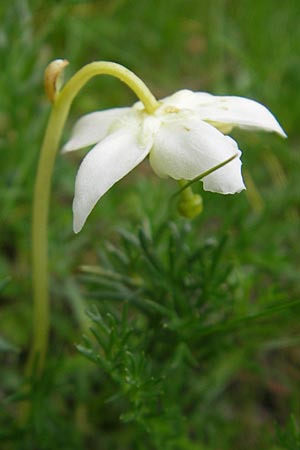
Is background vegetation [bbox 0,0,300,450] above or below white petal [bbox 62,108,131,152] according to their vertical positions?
below

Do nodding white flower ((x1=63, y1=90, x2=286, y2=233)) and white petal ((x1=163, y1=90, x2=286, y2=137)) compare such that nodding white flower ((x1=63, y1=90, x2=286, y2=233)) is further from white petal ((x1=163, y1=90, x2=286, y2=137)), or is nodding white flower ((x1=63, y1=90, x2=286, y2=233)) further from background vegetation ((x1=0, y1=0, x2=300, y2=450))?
background vegetation ((x1=0, y1=0, x2=300, y2=450))

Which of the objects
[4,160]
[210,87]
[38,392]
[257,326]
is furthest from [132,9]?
[38,392]

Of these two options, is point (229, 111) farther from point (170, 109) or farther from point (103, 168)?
point (103, 168)

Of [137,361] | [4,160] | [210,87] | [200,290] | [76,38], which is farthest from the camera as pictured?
[210,87]

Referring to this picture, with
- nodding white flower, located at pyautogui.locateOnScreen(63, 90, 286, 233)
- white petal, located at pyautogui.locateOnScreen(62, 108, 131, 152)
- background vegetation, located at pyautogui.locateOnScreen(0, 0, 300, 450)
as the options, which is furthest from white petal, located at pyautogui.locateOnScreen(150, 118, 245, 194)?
background vegetation, located at pyautogui.locateOnScreen(0, 0, 300, 450)

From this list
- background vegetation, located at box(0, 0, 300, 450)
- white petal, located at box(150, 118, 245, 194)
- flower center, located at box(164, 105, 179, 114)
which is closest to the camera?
white petal, located at box(150, 118, 245, 194)

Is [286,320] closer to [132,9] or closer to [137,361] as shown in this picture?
[137,361]

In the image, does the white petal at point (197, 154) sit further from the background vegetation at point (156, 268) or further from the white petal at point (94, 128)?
the background vegetation at point (156, 268)

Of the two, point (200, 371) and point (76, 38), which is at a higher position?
point (76, 38)

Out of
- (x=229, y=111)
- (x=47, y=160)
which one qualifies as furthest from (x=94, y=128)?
(x=229, y=111)
